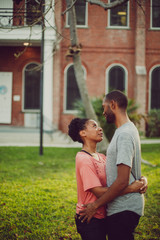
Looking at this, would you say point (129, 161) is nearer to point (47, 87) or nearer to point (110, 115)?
point (110, 115)

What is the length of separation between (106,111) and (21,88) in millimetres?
15308

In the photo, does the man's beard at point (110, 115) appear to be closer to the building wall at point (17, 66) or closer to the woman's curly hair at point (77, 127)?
the woman's curly hair at point (77, 127)

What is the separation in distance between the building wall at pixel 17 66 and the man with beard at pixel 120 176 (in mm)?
14950

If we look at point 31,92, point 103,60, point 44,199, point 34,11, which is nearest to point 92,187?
point 44,199

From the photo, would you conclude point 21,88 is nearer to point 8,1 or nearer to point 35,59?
point 35,59

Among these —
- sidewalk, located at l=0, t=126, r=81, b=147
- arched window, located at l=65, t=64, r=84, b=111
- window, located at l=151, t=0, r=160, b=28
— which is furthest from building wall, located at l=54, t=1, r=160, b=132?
sidewalk, located at l=0, t=126, r=81, b=147

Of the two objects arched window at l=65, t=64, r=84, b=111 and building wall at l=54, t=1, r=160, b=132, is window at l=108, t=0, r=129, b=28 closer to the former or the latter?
building wall at l=54, t=1, r=160, b=132

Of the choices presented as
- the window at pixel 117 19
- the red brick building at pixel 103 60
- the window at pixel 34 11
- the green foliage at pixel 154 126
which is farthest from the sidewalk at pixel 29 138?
the window at pixel 117 19

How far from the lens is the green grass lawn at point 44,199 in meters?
3.68

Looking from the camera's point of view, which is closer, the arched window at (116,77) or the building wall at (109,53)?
the building wall at (109,53)

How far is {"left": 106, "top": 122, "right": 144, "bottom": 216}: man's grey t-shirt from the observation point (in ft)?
6.02

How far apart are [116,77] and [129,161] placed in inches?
600

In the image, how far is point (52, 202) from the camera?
15.7ft

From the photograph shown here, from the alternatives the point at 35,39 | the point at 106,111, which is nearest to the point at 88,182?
the point at 106,111
